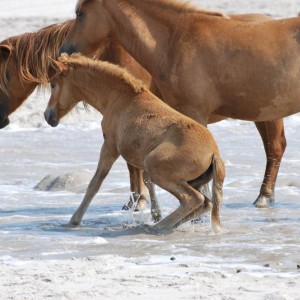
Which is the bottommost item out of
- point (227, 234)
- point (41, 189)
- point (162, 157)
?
point (41, 189)

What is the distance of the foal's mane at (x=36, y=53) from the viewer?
9547 mm

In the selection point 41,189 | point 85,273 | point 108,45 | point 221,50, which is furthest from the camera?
point 41,189

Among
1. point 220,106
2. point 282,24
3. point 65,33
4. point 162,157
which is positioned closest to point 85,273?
point 162,157

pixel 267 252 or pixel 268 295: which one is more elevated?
→ pixel 268 295

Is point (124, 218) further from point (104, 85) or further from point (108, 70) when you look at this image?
point (108, 70)

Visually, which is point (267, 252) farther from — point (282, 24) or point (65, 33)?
point (65, 33)

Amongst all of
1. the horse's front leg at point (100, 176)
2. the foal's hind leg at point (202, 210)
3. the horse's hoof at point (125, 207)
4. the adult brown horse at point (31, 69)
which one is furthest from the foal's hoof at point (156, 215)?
the adult brown horse at point (31, 69)

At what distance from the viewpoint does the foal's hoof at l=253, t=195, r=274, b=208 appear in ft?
29.9

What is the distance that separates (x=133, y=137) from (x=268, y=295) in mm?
2476

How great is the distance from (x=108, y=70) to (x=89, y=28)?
2.68ft

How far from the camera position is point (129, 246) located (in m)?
7.08

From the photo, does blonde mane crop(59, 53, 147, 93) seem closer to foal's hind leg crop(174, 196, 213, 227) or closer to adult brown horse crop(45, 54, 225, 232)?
adult brown horse crop(45, 54, 225, 232)

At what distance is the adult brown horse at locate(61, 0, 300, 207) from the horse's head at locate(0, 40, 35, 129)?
157cm

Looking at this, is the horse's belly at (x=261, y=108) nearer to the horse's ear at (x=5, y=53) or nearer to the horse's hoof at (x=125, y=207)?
the horse's hoof at (x=125, y=207)
